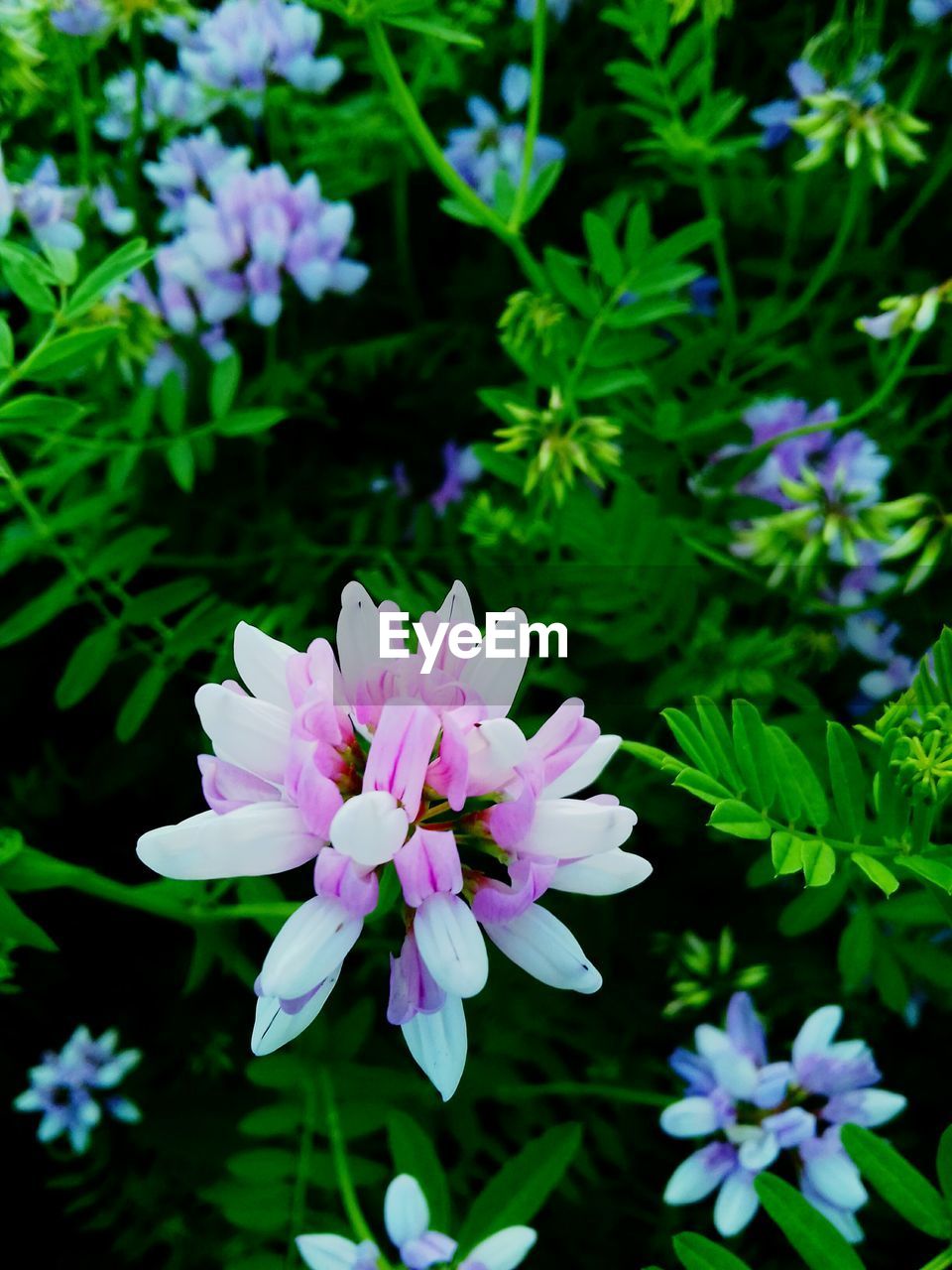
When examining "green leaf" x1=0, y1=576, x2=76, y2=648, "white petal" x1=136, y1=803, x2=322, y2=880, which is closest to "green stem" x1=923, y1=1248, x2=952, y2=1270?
"white petal" x1=136, y1=803, x2=322, y2=880

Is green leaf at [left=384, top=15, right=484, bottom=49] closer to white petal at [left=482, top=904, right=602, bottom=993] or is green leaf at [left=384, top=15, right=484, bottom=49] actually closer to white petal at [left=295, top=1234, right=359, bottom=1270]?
white petal at [left=482, top=904, right=602, bottom=993]

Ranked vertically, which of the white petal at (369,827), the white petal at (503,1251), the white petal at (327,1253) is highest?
the white petal at (369,827)

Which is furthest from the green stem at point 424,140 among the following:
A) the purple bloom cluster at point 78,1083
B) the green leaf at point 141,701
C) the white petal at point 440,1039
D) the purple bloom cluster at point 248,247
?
the purple bloom cluster at point 78,1083

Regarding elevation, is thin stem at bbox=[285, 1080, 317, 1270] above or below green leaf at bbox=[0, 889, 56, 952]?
below

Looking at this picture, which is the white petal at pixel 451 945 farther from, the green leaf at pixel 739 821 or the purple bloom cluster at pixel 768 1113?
the purple bloom cluster at pixel 768 1113

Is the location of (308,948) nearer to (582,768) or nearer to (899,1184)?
(582,768)
